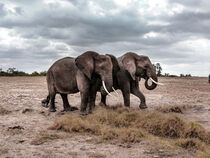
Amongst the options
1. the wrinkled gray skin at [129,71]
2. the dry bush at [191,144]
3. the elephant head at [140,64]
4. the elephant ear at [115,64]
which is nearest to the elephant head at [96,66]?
the elephant ear at [115,64]

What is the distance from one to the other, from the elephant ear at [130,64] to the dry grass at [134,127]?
2211 mm

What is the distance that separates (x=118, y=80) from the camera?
10.4 metres

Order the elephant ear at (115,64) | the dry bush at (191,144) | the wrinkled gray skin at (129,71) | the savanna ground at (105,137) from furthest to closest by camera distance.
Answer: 1. the wrinkled gray skin at (129,71)
2. the elephant ear at (115,64)
3. the dry bush at (191,144)
4. the savanna ground at (105,137)

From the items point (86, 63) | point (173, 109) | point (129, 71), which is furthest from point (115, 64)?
point (173, 109)

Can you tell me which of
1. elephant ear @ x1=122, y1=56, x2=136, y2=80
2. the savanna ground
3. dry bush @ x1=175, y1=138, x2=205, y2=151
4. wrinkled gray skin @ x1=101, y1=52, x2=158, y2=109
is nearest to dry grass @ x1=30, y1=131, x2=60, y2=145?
the savanna ground

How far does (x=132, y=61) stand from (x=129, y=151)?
5126mm

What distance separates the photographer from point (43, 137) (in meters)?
6.54

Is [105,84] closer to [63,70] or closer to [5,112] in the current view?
[63,70]

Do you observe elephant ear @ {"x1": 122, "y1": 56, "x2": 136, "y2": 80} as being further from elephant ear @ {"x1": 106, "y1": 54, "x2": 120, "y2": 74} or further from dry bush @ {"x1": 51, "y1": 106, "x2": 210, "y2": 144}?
dry bush @ {"x1": 51, "y1": 106, "x2": 210, "y2": 144}

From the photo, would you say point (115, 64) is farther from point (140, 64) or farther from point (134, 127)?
point (134, 127)

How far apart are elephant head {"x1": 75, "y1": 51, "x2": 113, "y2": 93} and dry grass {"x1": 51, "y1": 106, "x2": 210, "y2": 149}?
117 cm

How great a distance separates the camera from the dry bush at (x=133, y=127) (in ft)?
21.9

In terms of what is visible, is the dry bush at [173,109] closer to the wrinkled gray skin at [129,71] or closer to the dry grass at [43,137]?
the wrinkled gray skin at [129,71]

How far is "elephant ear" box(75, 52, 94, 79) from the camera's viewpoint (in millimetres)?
9023
